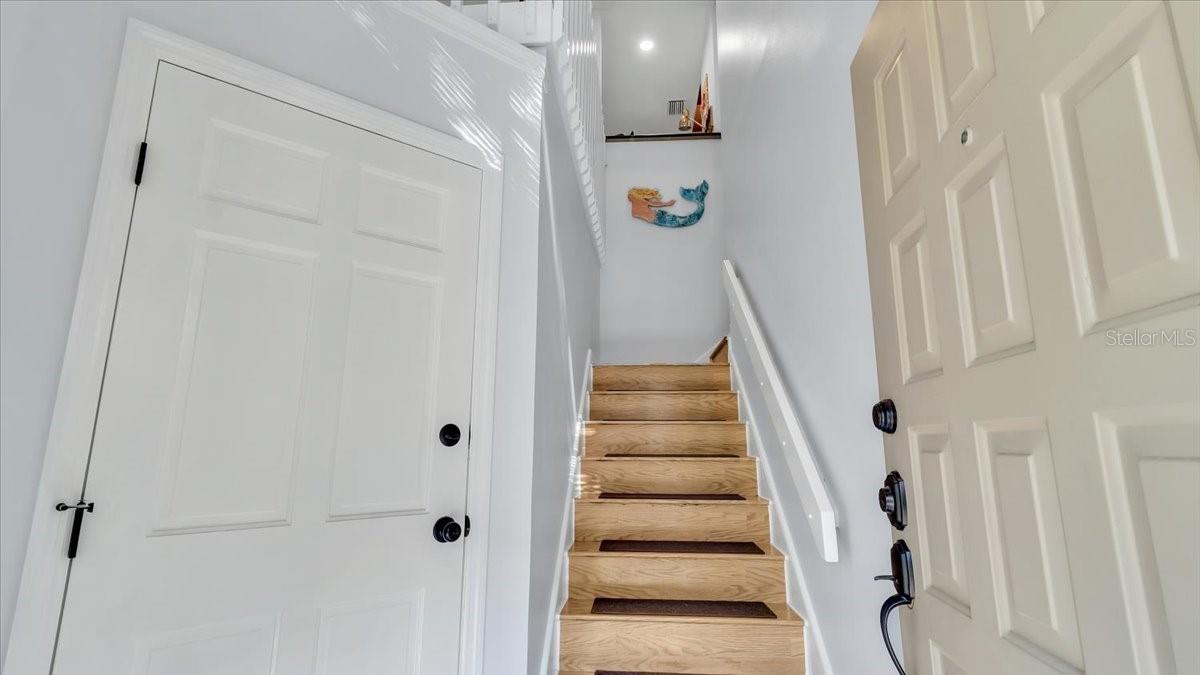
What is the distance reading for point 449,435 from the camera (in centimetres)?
145

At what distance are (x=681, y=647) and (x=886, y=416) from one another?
1359 millimetres

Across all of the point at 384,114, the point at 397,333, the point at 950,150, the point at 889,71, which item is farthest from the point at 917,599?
the point at 384,114

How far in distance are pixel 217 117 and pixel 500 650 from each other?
1521 mm

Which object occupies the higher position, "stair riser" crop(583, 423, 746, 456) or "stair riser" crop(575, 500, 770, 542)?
"stair riser" crop(583, 423, 746, 456)

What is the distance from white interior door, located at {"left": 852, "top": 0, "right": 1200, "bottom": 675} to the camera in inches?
16.9

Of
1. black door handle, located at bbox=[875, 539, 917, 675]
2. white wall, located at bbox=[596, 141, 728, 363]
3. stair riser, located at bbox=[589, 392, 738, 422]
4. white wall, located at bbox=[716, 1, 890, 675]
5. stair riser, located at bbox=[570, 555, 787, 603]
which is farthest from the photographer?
white wall, located at bbox=[596, 141, 728, 363]

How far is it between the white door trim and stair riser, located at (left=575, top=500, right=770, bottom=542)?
103 cm

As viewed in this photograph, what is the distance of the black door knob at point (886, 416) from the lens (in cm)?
95

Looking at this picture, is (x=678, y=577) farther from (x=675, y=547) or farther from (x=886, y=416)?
(x=886, y=416)

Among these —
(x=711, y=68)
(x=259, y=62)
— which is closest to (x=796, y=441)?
(x=259, y=62)

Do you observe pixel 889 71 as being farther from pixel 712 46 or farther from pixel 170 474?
pixel 712 46

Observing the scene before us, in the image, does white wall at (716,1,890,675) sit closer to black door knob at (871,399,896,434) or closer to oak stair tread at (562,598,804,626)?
oak stair tread at (562,598,804,626)

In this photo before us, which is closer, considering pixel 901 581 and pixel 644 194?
pixel 901 581

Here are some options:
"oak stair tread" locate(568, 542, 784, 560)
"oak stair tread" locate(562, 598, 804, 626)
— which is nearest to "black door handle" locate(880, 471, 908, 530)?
"oak stair tread" locate(562, 598, 804, 626)
